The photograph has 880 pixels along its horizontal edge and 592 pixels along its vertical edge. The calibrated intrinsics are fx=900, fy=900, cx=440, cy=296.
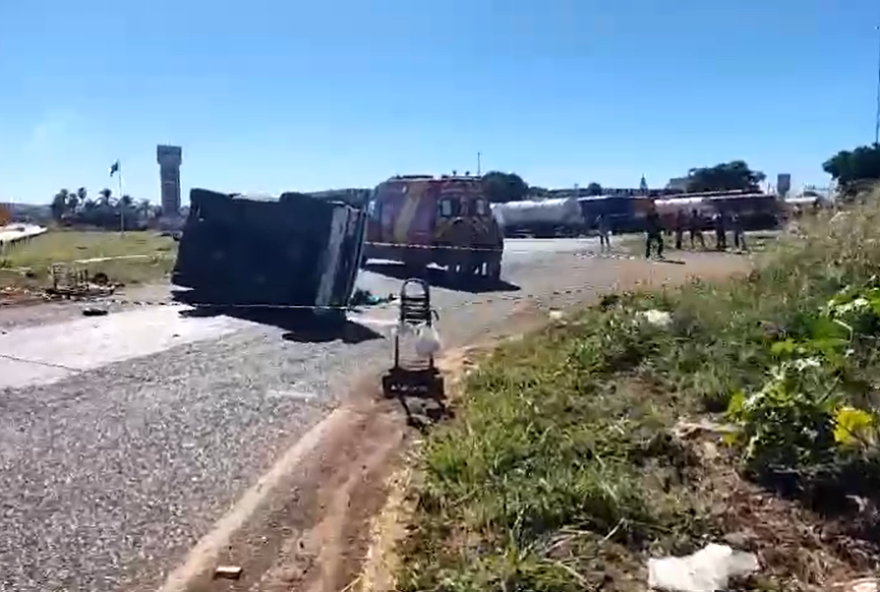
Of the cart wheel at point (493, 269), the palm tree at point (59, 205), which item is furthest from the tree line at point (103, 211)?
the cart wheel at point (493, 269)

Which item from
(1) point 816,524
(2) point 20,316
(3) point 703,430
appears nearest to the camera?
(1) point 816,524

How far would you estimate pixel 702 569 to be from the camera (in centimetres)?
399

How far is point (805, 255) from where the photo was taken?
42.0 ft

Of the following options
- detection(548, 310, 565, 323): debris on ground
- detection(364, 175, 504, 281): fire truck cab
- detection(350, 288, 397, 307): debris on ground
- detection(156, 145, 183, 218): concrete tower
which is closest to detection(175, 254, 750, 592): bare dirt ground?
detection(548, 310, 565, 323): debris on ground

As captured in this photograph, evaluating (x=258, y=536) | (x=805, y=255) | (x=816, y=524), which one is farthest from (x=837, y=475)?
(x=805, y=255)

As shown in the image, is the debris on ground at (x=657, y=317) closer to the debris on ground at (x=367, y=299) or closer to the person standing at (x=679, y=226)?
the debris on ground at (x=367, y=299)

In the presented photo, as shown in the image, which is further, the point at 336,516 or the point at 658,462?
the point at 658,462

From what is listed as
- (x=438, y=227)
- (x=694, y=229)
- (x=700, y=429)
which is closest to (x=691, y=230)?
(x=694, y=229)

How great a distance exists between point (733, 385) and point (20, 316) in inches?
439

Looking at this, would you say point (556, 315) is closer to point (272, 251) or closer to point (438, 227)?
point (272, 251)

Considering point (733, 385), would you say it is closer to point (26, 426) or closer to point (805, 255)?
point (26, 426)

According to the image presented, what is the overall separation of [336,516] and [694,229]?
1356 inches

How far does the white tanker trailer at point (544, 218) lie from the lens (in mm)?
51719

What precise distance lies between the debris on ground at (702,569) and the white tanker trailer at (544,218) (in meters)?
46.3
